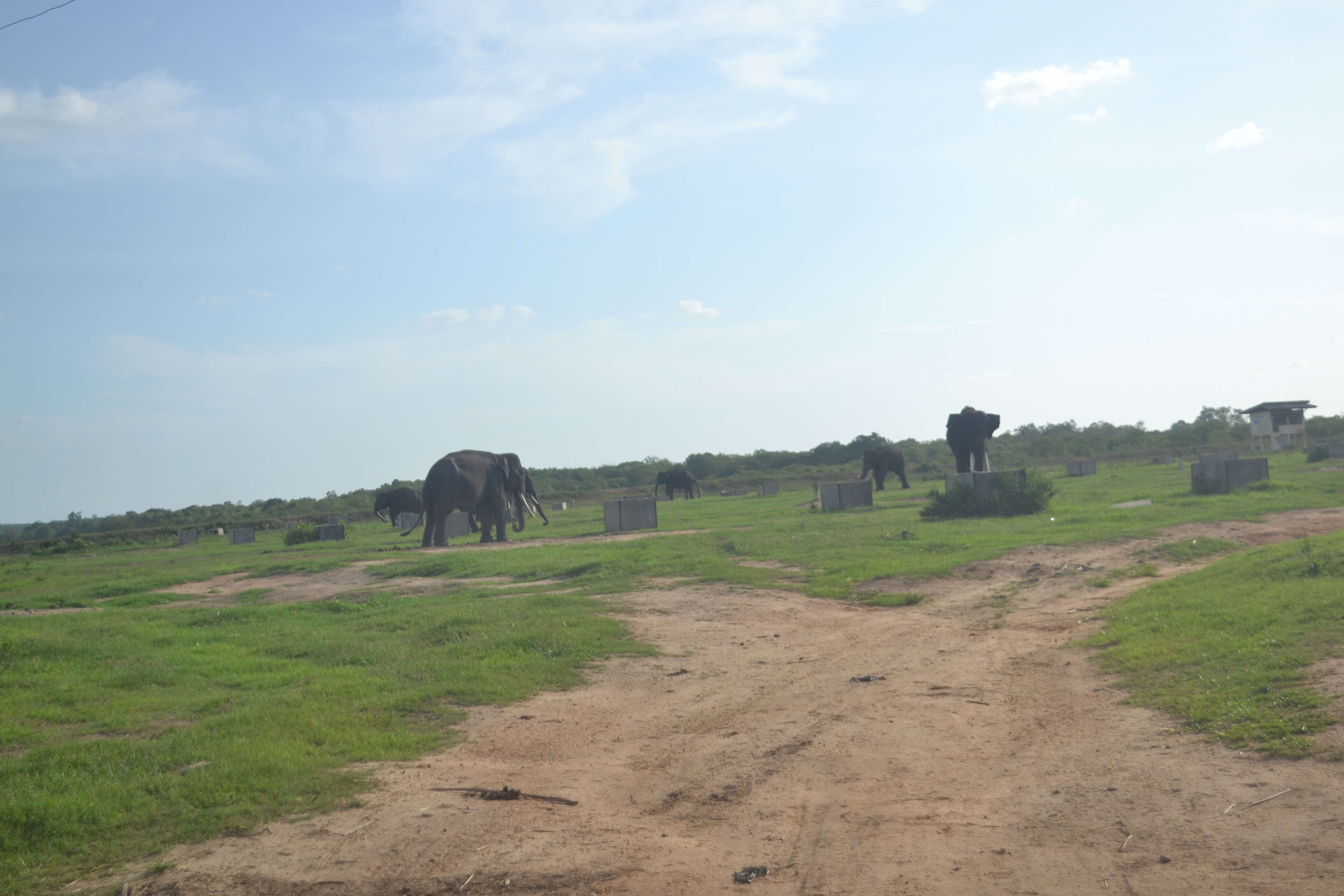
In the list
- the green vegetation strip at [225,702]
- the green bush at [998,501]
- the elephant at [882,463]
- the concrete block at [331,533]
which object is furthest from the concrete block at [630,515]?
the elephant at [882,463]

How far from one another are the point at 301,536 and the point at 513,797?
27687 millimetres

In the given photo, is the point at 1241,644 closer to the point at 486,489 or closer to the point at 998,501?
the point at 998,501

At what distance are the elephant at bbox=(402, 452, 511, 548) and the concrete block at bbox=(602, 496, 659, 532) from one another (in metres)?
2.93

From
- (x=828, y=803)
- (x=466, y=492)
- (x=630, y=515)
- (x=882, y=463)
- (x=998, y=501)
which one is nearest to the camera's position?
(x=828, y=803)

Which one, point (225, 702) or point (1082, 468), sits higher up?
point (1082, 468)

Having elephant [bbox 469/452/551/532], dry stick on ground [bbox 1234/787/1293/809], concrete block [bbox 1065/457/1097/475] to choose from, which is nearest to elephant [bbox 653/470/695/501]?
concrete block [bbox 1065/457/1097/475]

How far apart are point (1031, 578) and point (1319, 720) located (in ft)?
28.3

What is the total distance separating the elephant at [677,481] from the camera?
56.6 meters

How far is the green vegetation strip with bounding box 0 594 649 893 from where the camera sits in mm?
5570

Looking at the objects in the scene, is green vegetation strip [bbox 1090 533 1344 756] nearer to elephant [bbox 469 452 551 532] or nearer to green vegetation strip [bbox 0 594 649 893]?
green vegetation strip [bbox 0 594 649 893]

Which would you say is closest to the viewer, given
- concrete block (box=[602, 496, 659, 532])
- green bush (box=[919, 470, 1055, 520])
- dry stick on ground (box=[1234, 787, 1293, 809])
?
dry stick on ground (box=[1234, 787, 1293, 809])

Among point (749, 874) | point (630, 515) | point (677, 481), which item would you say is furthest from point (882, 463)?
point (749, 874)

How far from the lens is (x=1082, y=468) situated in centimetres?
4538

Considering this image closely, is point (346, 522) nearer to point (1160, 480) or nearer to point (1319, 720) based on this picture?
point (1160, 480)
